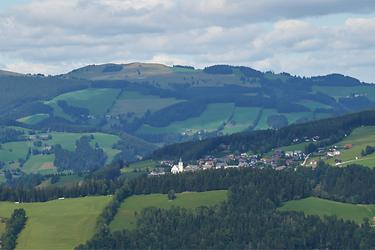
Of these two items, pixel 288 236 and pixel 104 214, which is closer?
pixel 288 236

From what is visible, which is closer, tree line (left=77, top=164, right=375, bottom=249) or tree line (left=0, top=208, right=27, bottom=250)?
tree line (left=77, top=164, right=375, bottom=249)

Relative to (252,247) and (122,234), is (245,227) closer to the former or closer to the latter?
(252,247)

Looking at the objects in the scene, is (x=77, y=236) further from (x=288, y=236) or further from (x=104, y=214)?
(x=288, y=236)

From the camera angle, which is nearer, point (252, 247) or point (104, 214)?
point (252, 247)

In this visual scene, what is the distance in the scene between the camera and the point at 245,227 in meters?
189

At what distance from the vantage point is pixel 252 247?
18200cm

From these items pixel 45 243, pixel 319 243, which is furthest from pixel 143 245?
pixel 319 243

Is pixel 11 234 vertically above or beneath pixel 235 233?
above

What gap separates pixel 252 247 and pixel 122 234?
2254 cm

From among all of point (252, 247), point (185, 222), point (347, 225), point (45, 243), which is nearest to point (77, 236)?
point (45, 243)

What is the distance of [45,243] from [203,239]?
89.9ft

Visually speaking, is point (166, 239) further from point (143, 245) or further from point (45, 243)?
point (45, 243)

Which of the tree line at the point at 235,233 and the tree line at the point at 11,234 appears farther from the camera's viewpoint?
the tree line at the point at 11,234

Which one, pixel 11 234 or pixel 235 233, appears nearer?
pixel 235 233
